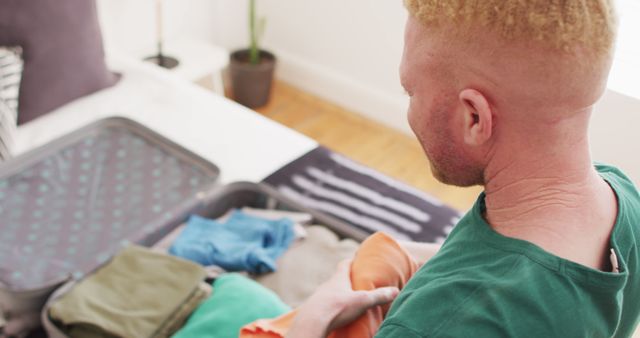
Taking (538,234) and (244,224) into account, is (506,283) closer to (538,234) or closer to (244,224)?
(538,234)

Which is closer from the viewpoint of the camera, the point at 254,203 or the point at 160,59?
the point at 254,203

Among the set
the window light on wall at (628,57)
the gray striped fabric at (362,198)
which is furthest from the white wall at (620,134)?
the gray striped fabric at (362,198)

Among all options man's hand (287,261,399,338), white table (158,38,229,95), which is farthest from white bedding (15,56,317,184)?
man's hand (287,261,399,338)

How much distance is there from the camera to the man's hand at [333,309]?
2.94 feet

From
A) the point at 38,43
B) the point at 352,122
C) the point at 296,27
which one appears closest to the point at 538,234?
the point at 38,43

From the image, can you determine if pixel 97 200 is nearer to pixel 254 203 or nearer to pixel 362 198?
pixel 254 203

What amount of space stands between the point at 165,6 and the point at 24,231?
1.43 m

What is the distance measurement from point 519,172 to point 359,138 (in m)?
2.05

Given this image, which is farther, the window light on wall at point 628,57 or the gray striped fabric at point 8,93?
the gray striped fabric at point 8,93

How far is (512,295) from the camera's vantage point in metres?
0.66

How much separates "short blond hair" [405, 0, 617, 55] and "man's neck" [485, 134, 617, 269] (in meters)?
0.13

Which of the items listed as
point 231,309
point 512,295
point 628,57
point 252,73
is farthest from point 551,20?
point 252,73

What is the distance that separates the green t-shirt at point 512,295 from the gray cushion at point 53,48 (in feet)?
4.92

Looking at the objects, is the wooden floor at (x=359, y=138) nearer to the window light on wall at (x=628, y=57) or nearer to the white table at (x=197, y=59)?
the white table at (x=197, y=59)
